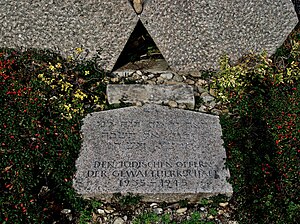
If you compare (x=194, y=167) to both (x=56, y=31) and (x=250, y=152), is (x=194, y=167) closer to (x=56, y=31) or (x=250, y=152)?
(x=250, y=152)

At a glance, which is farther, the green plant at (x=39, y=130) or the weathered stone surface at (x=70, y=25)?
the weathered stone surface at (x=70, y=25)

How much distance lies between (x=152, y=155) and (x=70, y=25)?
6.03 feet

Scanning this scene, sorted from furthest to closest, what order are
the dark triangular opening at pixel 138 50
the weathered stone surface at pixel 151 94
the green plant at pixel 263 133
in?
the dark triangular opening at pixel 138 50 → the weathered stone surface at pixel 151 94 → the green plant at pixel 263 133

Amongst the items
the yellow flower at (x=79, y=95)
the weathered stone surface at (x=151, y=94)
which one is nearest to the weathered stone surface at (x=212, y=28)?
the weathered stone surface at (x=151, y=94)

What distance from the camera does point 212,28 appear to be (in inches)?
200

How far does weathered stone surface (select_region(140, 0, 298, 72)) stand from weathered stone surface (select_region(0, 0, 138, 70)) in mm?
320

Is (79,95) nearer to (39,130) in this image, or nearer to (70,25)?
(39,130)

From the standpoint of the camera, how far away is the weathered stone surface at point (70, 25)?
190 inches

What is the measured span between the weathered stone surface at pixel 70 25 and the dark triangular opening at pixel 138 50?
0.30 m

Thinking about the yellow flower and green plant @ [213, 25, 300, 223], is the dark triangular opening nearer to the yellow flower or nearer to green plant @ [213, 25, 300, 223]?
the yellow flower

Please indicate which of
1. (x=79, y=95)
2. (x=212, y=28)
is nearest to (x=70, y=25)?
(x=79, y=95)

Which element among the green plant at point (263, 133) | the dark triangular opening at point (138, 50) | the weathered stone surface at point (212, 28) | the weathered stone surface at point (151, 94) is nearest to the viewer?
the green plant at point (263, 133)

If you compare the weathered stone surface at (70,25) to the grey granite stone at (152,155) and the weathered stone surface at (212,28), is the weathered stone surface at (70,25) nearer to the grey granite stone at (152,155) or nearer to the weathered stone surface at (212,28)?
the weathered stone surface at (212,28)

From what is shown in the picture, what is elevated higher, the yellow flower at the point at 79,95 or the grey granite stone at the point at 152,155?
the yellow flower at the point at 79,95
